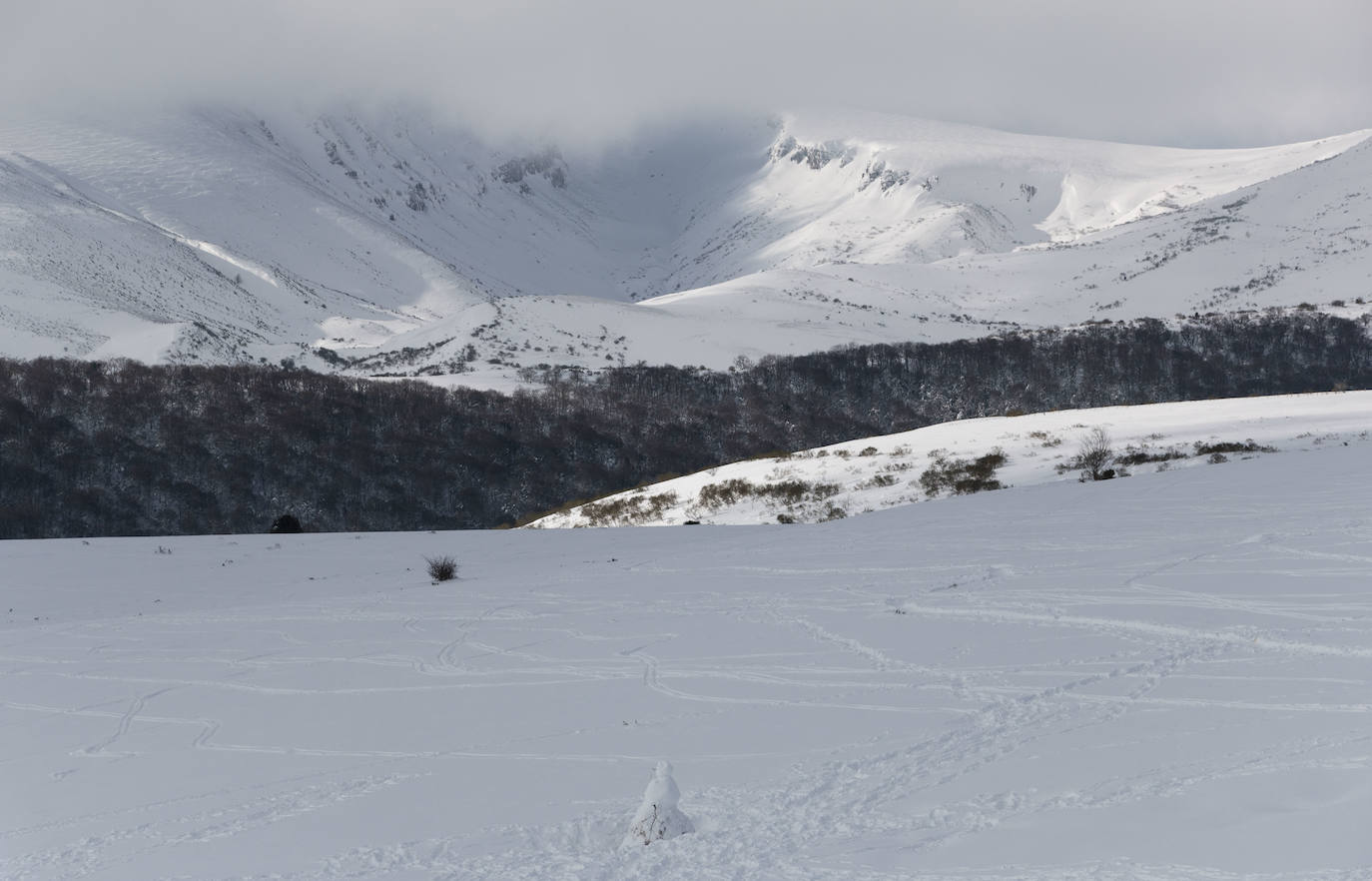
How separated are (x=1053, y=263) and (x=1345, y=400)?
425 ft

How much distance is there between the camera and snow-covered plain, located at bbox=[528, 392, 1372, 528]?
26.9 metres

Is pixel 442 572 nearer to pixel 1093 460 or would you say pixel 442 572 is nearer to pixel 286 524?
pixel 286 524

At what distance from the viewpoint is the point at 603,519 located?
32438 mm

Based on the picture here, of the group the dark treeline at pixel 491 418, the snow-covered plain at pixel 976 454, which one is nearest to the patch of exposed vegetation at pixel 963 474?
the snow-covered plain at pixel 976 454

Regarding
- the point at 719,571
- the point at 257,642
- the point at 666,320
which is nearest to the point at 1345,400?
the point at 719,571

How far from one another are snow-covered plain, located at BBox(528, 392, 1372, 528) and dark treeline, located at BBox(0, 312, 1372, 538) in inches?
1220

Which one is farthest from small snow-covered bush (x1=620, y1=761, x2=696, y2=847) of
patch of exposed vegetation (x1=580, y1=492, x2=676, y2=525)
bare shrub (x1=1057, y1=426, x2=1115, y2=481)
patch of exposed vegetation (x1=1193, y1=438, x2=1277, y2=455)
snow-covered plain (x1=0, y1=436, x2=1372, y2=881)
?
patch of exposed vegetation (x1=580, y1=492, x2=676, y2=525)

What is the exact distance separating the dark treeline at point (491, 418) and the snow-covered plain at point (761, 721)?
160ft

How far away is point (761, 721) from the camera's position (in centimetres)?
730

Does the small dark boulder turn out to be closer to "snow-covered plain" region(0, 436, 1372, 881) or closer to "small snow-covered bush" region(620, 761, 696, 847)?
"snow-covered plain" region(0, 436, 1372, 881)

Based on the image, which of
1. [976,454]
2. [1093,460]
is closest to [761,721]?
[1093,460]

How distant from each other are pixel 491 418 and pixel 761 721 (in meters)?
70.5

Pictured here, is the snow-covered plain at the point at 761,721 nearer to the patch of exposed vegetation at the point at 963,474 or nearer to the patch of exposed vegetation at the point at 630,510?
the patch of exposed vegetation at the point at 963,474

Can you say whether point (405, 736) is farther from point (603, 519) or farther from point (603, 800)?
point (603, 519)
